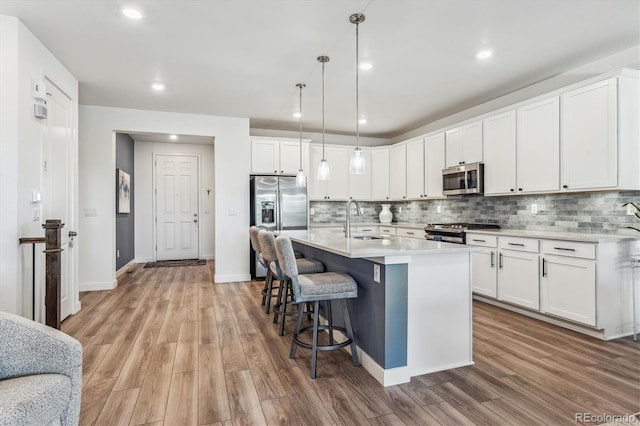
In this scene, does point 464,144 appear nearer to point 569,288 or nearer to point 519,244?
point 519,244

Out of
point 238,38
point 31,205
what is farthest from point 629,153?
point 31,205

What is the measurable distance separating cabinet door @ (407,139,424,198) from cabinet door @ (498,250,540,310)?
2.04m

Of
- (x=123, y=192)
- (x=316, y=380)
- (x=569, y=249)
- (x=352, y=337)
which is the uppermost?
(x=123, y=192)

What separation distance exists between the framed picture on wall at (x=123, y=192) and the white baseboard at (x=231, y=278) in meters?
2.06

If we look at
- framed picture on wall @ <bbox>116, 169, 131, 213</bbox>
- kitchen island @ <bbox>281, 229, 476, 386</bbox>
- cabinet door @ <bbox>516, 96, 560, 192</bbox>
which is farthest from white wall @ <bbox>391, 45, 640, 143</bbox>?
framed picture on wall @ <bbox>116, 169, 131, 213</bbox>

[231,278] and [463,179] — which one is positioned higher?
[463,179]

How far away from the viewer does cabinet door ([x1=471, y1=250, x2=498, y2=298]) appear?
384 centimetres

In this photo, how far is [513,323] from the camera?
3316mm

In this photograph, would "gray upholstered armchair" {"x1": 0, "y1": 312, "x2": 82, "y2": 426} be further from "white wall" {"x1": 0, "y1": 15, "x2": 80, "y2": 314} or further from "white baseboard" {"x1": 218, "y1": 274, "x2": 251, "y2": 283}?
"white baseboard" {"x1": 218, "y1": 274, "x2": 251, "y2": 283}

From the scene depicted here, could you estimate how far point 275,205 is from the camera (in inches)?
216

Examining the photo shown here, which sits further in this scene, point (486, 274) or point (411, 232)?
point (411, 232)

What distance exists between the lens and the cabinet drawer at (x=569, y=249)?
115 inches

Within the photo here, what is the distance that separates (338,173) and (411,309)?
13.8 feet


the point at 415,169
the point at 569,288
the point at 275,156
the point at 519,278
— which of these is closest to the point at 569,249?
the point at 569,288
